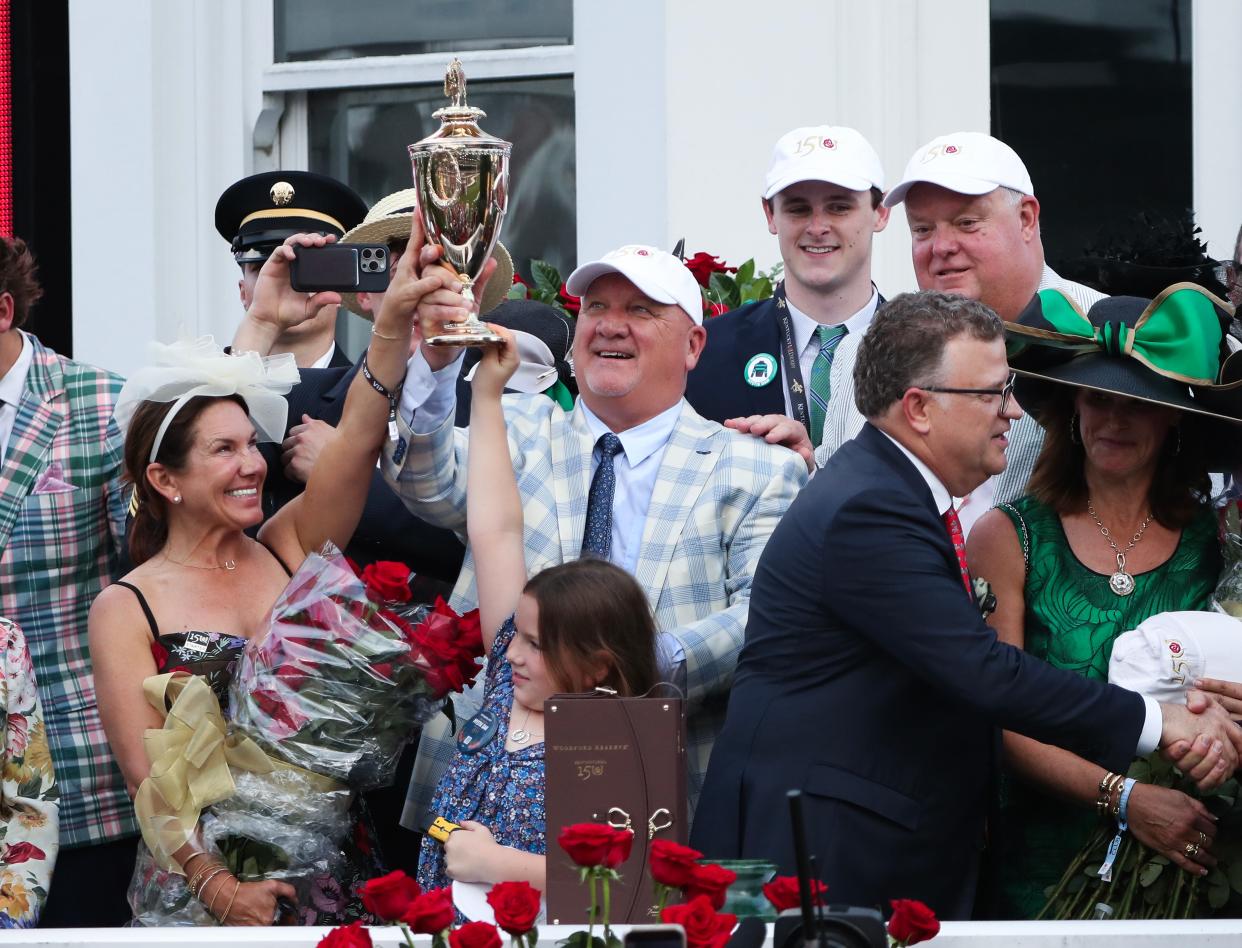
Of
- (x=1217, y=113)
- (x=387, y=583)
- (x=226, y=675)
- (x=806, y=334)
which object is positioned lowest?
(x=226, y=675)

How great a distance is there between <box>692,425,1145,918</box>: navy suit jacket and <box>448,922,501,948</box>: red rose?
99cm

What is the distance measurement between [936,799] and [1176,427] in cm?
87

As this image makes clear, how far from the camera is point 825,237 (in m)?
4.20

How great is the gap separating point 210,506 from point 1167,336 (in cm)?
170

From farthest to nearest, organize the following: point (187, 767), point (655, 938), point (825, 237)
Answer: point (825, 237) < point (187, 767) < point (655, 938)

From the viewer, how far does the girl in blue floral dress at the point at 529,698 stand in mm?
3051

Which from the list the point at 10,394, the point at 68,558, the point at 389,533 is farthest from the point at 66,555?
the point at 389,533

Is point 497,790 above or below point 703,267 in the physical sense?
below

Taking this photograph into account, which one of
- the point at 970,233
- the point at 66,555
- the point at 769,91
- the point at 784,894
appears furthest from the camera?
the point at 769,91

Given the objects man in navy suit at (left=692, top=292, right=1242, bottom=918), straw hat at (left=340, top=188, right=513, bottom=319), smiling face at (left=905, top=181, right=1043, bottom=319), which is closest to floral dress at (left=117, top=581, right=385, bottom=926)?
man in navy suit at (left=692, top=292, right=1242, bottom=918)

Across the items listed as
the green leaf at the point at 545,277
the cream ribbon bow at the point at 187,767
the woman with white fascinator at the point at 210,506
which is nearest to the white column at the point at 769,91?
the green leaf at the point at 545,277

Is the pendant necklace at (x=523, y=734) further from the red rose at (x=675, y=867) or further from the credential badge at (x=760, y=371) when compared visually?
the credential badge at (x=760, y=371)

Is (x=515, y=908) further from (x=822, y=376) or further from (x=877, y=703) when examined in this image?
(x=822, y=376)

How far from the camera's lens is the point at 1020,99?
5.58m
